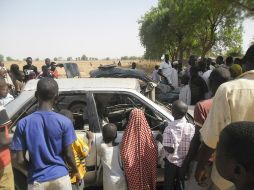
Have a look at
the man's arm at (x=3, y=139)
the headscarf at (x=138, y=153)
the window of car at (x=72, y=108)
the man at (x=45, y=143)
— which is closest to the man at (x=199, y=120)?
the headscarf at (x=138, y=153)

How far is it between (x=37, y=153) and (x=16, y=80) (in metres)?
5.93

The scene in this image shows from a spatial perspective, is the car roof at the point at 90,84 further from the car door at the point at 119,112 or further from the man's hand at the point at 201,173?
the man's hand at the point at 201,173

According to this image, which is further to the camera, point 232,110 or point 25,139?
point 25,139

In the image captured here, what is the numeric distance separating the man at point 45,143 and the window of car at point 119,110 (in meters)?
1.77

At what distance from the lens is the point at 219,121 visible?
2.68m

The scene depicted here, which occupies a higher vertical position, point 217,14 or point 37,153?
point 217,14

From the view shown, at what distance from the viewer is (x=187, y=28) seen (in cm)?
3347

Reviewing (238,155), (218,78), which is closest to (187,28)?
(218,78)

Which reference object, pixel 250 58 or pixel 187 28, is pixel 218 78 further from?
pixel 187 28

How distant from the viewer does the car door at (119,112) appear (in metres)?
4.69

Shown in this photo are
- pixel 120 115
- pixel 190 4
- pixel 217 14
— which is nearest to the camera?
pixel 120 115

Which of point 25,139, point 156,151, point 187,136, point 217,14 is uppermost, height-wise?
point 217,14

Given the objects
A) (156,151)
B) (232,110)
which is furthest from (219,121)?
(156,151)

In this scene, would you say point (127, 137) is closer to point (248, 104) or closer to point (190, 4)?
point (248, 104)
